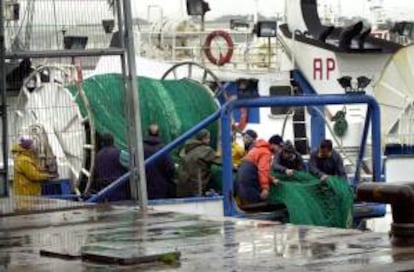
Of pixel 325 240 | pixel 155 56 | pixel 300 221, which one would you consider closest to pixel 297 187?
pixel 300 221

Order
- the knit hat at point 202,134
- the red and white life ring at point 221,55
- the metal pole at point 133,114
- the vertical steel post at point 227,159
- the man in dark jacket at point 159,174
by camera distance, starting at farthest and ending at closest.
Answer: the red and white life ring at point 221,55
the knit hat at point 202,134
the man in dark jacket at point 159,174
the vertical steel post at point 227,159
the metal pole at point 133,114

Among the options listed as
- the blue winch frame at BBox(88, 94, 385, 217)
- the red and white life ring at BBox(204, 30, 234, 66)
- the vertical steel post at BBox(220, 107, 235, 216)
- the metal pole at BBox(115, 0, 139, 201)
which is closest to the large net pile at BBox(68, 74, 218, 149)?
the blue winch frame at BBox(88, 94, 385, 217)

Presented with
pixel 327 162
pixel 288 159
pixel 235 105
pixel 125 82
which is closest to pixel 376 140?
pixel 327 162

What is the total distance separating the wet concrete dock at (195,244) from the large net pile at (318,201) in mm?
5553

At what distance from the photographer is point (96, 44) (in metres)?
9.96

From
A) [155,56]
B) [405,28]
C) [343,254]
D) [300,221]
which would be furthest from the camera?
[405,28]

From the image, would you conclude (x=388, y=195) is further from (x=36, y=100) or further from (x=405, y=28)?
(x=405, y=28)

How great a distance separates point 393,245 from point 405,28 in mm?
21372

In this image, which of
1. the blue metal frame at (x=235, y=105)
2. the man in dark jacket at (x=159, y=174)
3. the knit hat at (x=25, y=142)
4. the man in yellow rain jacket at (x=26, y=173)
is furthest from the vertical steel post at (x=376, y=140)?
the knit hat at (x=25, y=142)

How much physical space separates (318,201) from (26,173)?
3621 millimetres

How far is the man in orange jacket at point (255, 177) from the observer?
44.3 feet

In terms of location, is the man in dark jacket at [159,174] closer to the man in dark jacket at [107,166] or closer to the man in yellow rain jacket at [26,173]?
the man in dark jacket at [107,166]

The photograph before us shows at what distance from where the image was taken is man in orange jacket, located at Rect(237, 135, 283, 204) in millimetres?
13516

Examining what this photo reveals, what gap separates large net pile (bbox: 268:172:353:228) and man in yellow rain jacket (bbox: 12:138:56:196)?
9.59 feet
